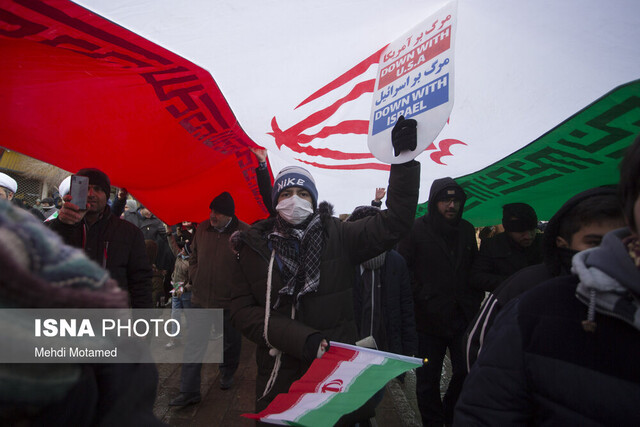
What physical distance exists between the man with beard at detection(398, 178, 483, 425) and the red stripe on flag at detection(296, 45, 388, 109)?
1153mm

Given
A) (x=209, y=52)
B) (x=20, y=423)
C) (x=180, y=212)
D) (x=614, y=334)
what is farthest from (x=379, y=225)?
(x=180, y=212)

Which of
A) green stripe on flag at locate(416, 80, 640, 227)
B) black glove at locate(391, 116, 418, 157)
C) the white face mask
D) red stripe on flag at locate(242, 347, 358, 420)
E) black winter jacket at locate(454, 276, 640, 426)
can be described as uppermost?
green stripe on flag at locate(416, 80, 640, 227)

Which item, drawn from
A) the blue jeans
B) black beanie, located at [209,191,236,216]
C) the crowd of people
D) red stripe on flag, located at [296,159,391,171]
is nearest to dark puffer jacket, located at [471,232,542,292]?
the crowd of people

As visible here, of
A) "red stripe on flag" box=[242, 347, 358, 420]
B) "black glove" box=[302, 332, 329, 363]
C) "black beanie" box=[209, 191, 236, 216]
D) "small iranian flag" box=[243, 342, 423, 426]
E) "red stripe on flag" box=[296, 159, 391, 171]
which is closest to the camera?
"small iranian flag" box=[243, 342, 423, 426]

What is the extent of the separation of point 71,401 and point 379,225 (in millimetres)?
1458

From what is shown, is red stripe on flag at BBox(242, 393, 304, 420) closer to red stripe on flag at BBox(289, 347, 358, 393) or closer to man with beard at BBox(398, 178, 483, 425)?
red stripe on flag at BBox(289, 347, 358, 393)

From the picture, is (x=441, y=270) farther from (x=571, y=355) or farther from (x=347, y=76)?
(x=571, y=355)

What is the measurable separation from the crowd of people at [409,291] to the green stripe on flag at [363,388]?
10.4 inches

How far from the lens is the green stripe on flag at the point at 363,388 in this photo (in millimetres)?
1173

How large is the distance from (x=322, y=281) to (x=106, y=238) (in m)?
1.54

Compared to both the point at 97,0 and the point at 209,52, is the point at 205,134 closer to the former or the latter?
the point at 209,52

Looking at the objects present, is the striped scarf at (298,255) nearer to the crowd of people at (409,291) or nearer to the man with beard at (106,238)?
the crowd of people at (409,291)

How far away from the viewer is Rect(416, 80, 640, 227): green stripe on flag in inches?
72.4

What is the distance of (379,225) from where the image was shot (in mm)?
1744
